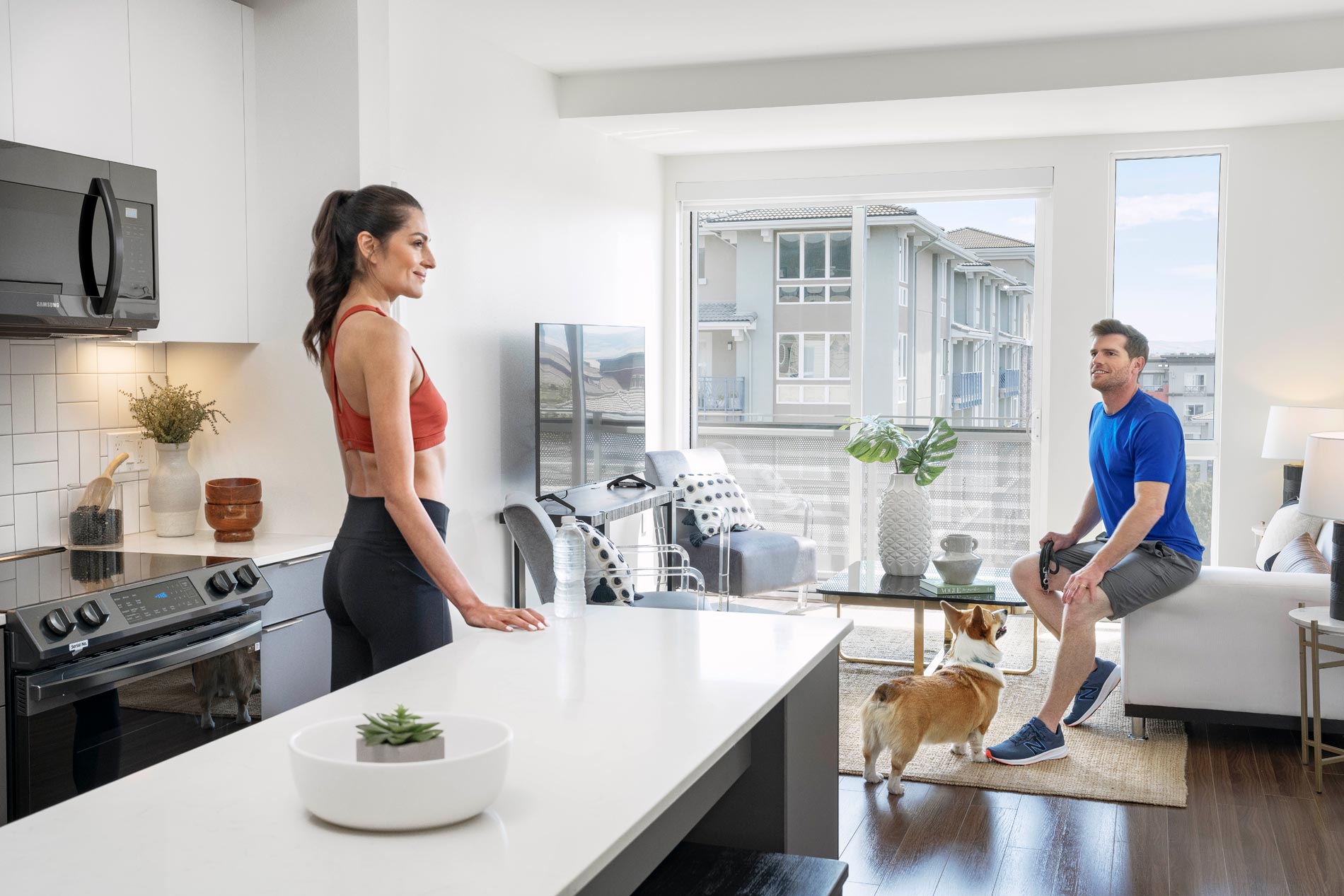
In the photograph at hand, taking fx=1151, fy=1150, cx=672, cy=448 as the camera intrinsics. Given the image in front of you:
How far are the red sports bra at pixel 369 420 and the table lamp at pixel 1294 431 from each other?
14.9ft

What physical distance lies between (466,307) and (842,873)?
303 centimetres

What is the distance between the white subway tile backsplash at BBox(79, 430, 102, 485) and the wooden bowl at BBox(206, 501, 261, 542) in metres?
0.33

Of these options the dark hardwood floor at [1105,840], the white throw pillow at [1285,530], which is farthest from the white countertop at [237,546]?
the white throw pillow at [1285,530]

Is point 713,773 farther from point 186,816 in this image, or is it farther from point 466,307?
point 466,307

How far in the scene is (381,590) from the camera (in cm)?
212

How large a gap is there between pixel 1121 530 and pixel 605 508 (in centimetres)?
200

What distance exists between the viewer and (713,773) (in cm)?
168

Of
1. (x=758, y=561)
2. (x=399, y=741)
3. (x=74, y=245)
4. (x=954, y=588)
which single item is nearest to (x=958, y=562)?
(x=954, y=588)

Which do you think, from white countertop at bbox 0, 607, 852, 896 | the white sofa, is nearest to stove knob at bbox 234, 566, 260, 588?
white countertop at bbox 0, 607, 852, 896

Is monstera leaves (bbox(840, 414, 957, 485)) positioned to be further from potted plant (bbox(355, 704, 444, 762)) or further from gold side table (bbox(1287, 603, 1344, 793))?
potted plant (bbox(355, 704, 444, 762))

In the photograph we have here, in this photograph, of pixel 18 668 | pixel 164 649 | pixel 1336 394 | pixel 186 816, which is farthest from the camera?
pixel 1336 394

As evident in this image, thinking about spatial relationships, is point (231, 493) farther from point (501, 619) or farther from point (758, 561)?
point (758, 561)

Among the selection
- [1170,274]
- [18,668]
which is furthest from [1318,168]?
[18,668]

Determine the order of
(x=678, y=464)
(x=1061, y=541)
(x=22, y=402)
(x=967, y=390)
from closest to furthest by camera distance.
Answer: (x=22, y=402) → (x=1061, y=541) → (x=678, y=464) → (x=967, y=390)
